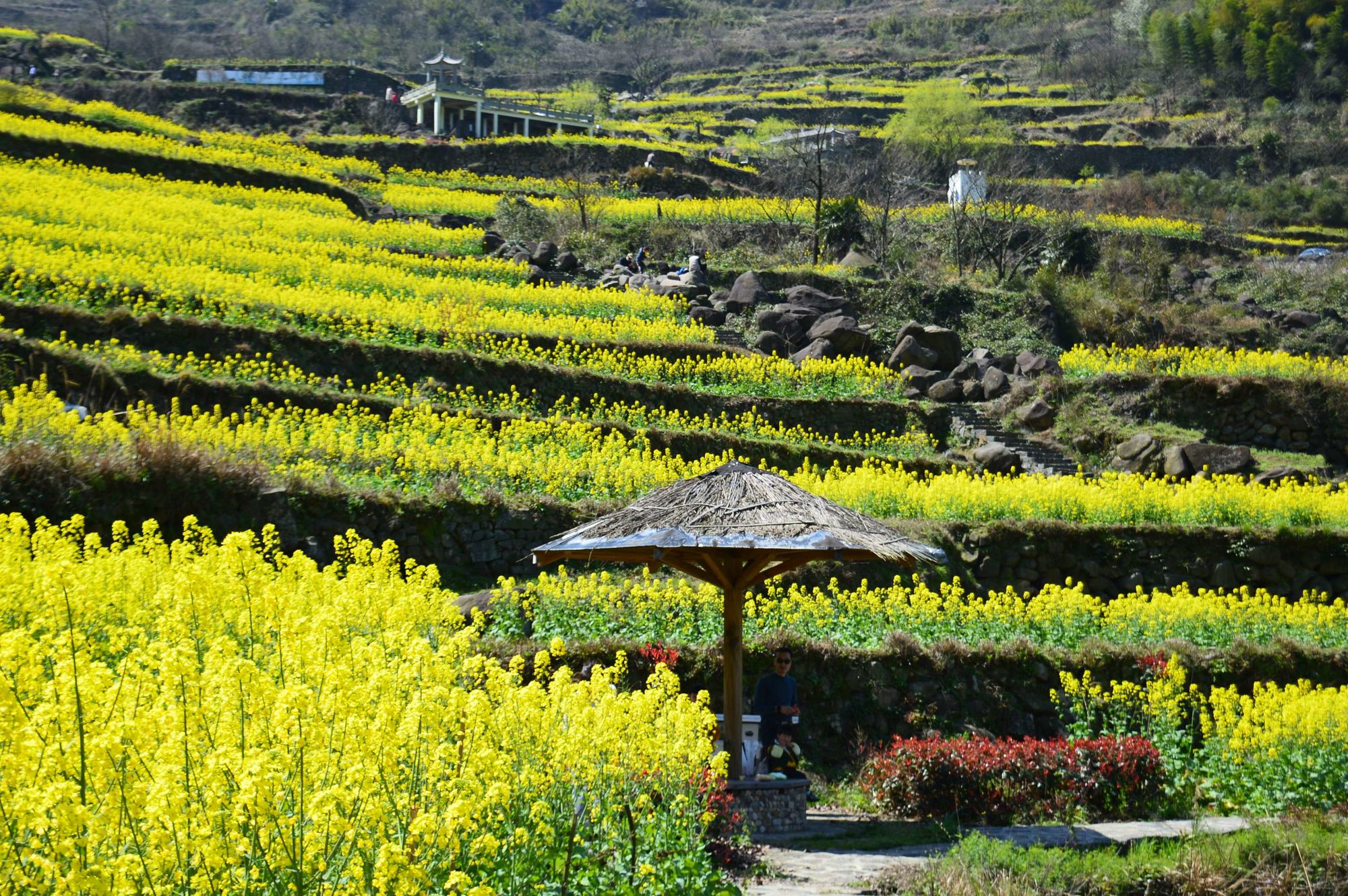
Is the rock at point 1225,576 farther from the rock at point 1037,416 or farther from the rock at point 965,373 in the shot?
the rock at point 965,373

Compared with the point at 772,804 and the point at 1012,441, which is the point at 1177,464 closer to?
the point at 1012,441

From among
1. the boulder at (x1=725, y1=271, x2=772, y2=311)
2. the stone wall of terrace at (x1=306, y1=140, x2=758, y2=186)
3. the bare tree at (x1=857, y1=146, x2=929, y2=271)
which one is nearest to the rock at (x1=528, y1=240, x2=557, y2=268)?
the boulder at (x1=725, y1=271, x2=772, y2=311)

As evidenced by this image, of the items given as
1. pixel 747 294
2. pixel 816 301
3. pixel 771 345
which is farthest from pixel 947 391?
pixel 747 294

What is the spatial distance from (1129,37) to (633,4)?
52.5 m

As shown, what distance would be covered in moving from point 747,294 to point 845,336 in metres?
3.93

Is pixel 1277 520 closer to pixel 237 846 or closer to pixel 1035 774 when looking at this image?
pixel 1035 774

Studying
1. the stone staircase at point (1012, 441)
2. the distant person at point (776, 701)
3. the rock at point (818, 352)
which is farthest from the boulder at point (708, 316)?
the distant person at point (776, 701)

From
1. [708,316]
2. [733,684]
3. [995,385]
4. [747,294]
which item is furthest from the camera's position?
[747,294]

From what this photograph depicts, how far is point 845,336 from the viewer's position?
25297 mm

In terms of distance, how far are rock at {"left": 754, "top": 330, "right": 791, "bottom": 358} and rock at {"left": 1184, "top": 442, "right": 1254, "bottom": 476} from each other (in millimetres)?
8619

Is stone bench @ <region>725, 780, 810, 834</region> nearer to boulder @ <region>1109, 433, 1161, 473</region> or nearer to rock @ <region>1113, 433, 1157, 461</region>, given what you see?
boulder @ <region>1109, 433, 1161, 473</region>

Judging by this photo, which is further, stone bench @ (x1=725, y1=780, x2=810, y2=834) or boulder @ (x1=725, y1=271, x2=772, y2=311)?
boulder @ (x1=725, y1=271, x2=772, y2=311)

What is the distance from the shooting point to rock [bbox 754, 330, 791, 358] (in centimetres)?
2491

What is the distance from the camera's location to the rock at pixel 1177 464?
2006 cm
